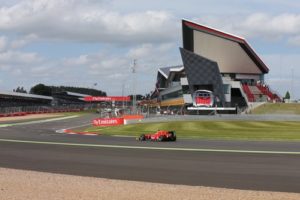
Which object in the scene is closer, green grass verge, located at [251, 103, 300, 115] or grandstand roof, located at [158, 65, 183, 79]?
green grass verge, located at [251, 103, 300, 115]

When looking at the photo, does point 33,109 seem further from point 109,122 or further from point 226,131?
point 226,131

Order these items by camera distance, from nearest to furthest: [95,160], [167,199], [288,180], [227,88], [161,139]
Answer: [167,199]
[288,180]
[95,160]
[161,139]
[227,88]

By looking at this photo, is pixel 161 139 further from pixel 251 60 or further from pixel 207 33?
pixel 251 60

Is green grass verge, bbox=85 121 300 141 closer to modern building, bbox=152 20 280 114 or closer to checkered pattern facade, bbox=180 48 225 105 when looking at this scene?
modern building, bbox=152 20 280 114

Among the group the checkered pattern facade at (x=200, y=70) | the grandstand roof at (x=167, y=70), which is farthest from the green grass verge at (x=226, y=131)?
the grandstand roof at (x=167, y=70)

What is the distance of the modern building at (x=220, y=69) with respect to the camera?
12875cm

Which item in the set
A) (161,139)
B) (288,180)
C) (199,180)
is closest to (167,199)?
(199,180)

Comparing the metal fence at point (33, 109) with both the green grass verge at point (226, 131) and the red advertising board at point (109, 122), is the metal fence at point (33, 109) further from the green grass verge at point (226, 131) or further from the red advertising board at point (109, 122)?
the green grass verge at point (226, 131)

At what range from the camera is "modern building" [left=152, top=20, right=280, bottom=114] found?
12875 centimetres

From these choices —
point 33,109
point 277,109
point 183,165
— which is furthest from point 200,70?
point 183,165

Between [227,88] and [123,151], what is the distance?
109063mm

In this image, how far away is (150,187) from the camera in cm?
1127

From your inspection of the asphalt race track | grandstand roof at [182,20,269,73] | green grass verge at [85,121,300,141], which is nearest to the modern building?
grandstand roof at [182,20,269,73]

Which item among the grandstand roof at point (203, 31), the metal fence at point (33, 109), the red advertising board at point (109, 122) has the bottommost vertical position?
the red advertising board at point (109, 122)
